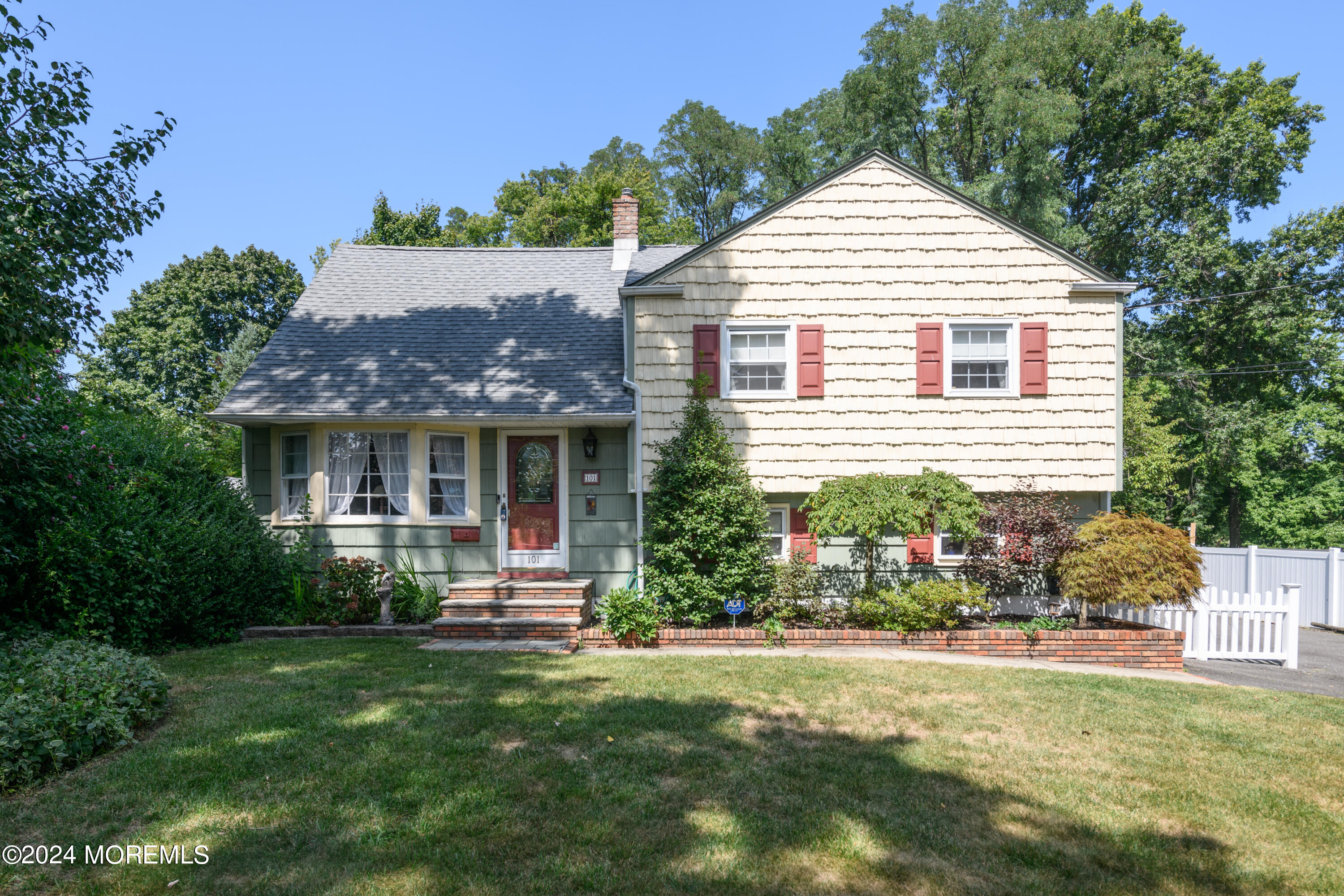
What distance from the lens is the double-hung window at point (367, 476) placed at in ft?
35.8

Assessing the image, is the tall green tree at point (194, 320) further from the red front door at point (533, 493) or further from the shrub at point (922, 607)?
the shrub at point (922, 607)

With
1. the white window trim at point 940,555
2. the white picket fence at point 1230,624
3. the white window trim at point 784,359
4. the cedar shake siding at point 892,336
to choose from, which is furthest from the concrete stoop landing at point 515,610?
the white picket fence at point 1230,624

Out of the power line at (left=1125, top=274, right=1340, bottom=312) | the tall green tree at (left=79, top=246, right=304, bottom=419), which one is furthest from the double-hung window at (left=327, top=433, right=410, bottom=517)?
the power line at (left=1125, top=274, right=1340, bottom=312)

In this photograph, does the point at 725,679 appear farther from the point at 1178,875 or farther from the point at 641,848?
the point at 1178,875

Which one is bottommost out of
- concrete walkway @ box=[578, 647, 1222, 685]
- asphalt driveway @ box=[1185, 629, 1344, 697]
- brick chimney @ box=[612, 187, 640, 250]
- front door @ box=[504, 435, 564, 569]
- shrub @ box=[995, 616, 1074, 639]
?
asphalt driveway @ box=[1185, 629, 1344, 697]

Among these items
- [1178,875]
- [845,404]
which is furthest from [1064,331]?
[1178,875]

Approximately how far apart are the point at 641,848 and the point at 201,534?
Result: 23.5 feet

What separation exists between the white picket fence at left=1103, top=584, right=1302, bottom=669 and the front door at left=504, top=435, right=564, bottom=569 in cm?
771

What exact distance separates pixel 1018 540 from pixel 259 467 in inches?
423

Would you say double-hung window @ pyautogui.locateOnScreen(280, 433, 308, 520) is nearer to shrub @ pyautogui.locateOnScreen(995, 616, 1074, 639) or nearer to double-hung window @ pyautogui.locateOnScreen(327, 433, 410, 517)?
double-hung window @ pyautogui.locateOnScreen(327, 433, 410, 517)

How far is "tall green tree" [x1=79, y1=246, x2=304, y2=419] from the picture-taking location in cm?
2997

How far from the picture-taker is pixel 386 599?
32.2 ft

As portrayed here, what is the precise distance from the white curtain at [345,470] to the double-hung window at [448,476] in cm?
102

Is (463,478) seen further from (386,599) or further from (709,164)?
(709,164)
